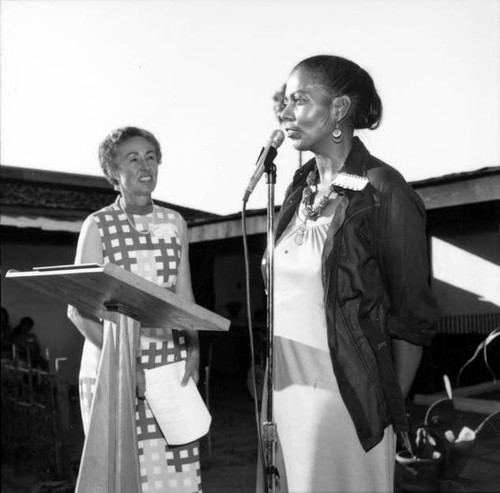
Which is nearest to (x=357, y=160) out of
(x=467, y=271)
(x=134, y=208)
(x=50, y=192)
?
(x=134, y=208)

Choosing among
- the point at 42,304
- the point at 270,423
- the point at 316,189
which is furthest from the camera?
the point at 42,304

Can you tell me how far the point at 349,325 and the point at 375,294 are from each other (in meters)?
0.12

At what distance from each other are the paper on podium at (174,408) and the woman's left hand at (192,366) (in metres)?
0.06

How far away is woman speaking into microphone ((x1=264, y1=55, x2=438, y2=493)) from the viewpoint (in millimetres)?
1696

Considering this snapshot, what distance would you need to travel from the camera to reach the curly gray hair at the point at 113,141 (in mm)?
2686

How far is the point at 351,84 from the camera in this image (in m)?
1.96

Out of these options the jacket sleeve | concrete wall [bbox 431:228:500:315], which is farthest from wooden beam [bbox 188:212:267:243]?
the jacket sleeve

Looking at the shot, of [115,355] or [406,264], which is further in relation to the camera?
[115,355]

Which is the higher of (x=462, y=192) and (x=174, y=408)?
(x=462, y=192)

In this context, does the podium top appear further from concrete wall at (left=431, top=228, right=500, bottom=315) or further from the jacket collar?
concrete wall at (left=431, top=228, right=500, bottom=315)

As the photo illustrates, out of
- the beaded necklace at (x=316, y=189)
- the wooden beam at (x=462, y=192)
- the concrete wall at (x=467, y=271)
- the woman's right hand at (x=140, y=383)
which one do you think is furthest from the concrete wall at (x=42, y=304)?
the beaded necklace at (x=316, y=189)

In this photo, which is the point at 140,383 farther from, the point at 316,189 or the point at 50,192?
the point at 50,192

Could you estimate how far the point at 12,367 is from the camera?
649 centimetres

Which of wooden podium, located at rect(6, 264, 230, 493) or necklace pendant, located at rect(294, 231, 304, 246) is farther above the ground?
necklace pendant, located at rect(294, 231, 304, 246)
